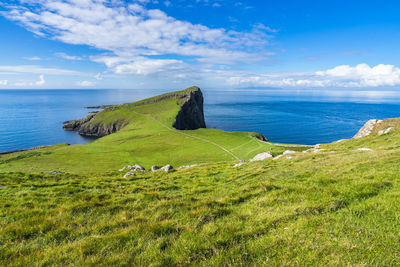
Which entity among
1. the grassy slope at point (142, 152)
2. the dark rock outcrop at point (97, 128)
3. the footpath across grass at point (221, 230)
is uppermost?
the footpath across grass at point (221, 230)

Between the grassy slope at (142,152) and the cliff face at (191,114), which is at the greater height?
the cliff face at (191,114)

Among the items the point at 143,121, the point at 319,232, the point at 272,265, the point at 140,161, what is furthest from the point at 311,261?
the point at 143,121

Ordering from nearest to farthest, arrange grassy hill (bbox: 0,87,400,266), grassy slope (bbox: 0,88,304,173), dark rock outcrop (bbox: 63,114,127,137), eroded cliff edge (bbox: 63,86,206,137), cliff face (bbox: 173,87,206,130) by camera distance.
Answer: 1. grassy hill (bbox: 0,87,400,266)
2. grassy slope (bbox: 0,88,304,173)
3. dark rock outcrop (bbox: 63,114,127,137)
4. eroded cliff edge (bbox: 63,86,206,137)
5. cliff face (bbox: 173,87,206,130)

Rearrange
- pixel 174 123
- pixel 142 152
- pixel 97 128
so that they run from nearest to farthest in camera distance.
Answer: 1. pixel 142 152
2. pixel 174 123
3. pixel 97 128

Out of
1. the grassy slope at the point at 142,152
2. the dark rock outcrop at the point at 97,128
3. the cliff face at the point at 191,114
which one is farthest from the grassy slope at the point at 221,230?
the dark rock outcrop at the point at 97,128

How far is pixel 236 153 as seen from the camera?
220ft

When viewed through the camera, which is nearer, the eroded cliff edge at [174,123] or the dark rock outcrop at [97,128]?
the dark rock outcrop at [97,128]

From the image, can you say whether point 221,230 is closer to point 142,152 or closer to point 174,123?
point 142,152

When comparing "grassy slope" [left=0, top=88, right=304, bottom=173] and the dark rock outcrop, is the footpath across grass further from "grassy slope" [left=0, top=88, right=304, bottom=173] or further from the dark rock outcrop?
the dark rock outcrop

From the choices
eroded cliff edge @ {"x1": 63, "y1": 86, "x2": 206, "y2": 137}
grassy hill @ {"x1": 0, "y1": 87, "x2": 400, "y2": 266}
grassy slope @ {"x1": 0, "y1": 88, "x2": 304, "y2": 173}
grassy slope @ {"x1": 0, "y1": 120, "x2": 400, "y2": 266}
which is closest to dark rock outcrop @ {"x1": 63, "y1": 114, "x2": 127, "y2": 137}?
eroded cliff edge @ {"x1": 63, "y1": 86, "x2": 206, "y2": 137}

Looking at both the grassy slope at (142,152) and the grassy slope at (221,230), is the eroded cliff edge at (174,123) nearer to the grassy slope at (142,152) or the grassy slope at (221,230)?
the grassy slope at (142,152)

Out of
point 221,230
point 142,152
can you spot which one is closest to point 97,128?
point 142,152

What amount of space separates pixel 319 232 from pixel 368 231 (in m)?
1.33

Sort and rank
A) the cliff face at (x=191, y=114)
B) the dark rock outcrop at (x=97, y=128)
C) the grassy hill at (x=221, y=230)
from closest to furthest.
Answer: the grassy hill at (x=221, y=230), the dark rock outcrop at (x=97, y=128), the cliff face at (x=191, y=114)
